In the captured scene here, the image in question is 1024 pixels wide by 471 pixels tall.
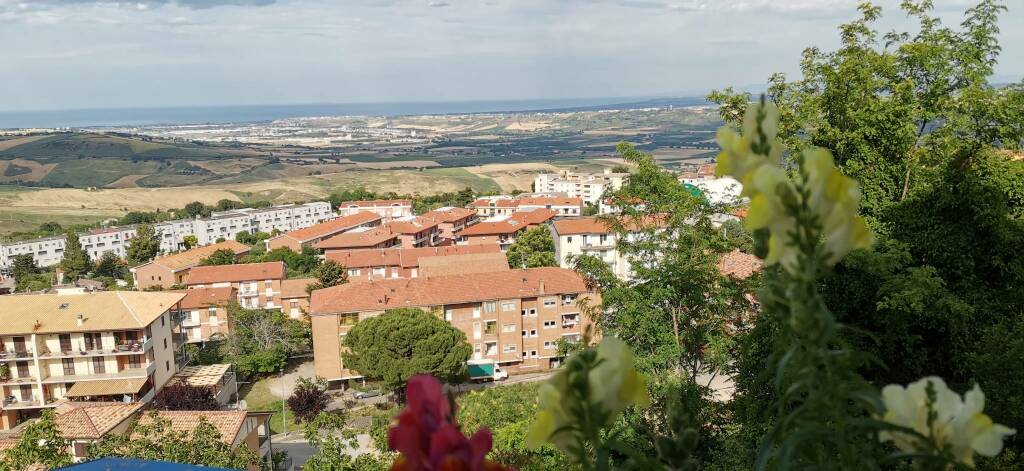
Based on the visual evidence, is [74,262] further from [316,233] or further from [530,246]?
[530,246]

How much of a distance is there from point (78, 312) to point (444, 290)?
1306 centimetres

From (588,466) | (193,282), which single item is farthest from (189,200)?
(588,466)

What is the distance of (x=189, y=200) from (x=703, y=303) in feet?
341

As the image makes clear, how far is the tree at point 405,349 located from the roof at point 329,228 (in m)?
30.8

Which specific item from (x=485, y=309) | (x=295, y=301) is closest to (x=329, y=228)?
(x=295, y=301)

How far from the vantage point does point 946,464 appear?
0.96 m

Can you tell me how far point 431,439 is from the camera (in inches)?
33.6

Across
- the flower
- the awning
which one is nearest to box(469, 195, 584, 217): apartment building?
the awning

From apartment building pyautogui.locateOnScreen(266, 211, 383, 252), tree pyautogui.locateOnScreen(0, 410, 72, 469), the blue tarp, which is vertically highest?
the blue tarp

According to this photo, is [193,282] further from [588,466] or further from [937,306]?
[588,466]

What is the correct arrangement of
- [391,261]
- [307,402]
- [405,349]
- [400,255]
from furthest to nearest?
[400,255]
[391,261]
[307,402]
[405,349]

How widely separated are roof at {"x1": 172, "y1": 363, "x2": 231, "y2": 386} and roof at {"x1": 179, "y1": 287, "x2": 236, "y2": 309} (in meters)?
8.21

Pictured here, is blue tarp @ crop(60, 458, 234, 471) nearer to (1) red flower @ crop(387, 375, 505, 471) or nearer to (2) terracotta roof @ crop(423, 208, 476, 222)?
(1) red flower @ crop(387, 375, 505, 471)

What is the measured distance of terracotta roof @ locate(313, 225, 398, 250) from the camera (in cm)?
4766
